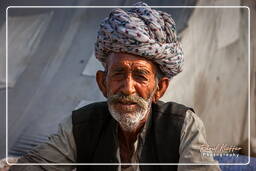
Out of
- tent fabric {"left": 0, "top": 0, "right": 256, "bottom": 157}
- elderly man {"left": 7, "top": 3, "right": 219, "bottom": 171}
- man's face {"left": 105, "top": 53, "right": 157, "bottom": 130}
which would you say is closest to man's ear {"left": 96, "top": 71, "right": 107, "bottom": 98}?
elderly man {"left": 7, "top": 3, "right": 219, "bottom": 171}

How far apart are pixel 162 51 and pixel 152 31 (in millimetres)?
112

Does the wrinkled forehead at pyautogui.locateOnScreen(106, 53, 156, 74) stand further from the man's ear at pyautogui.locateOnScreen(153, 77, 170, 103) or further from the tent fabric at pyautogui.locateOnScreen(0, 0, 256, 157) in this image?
the tent fabric at pyautogui.locateOnScreen(0, 0, 256, 157)

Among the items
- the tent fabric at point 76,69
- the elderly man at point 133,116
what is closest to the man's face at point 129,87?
the elderly man at point 133,116

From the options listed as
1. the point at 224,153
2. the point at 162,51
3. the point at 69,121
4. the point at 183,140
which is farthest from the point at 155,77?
the point at 224,153

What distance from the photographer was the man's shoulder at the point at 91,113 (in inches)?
90.1

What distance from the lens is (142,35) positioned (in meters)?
Result: 2.07

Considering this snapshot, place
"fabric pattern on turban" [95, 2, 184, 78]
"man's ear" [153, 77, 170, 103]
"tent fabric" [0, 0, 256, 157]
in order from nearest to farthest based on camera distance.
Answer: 1. "fabric pattern on turban" [95, 2, 184, 78]
2. "man's ear" [153, 77, 170, 103]
3. "tent fabric" [0, 0, 256, 157]

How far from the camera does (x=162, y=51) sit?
2135mm

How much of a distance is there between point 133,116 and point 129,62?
10.6 inches

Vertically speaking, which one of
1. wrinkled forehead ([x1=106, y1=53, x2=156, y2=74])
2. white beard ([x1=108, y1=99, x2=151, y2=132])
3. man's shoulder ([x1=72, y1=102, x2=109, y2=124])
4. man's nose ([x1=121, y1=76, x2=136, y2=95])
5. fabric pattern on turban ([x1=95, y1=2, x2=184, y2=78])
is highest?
fabric pattern on turban ([x1=95, y1=2, x2=184, y2=78])

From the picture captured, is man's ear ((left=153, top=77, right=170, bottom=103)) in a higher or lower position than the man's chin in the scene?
higher

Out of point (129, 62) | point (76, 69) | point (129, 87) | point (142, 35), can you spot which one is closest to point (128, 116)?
point (129, 87)

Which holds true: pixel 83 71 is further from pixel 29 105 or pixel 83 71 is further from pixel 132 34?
pixel 132 34

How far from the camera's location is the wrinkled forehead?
2.12m
